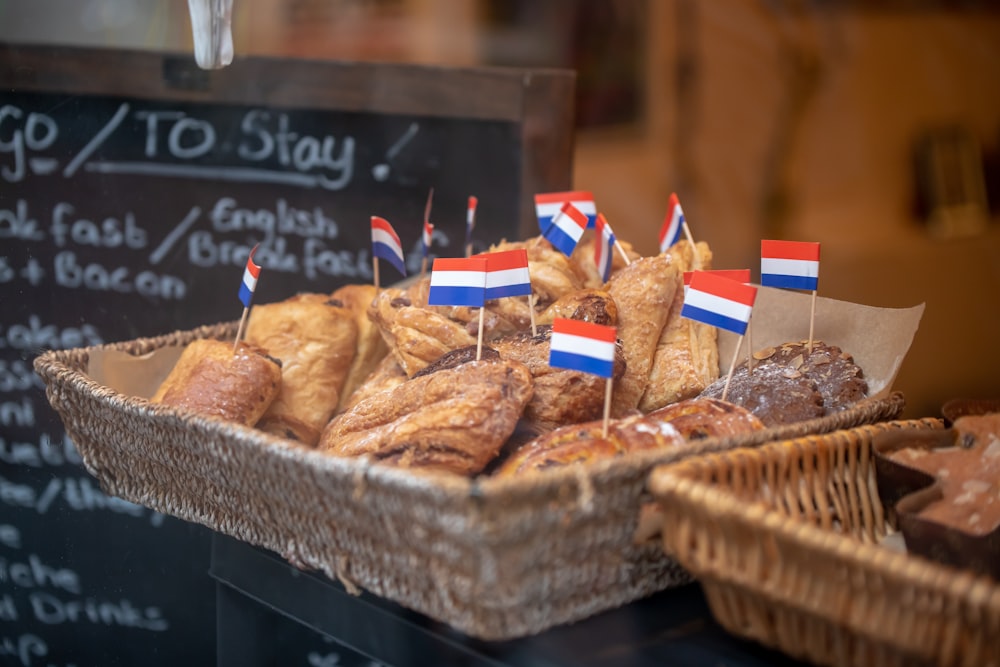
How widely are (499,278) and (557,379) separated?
207mm

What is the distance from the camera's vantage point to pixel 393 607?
4.83 feet

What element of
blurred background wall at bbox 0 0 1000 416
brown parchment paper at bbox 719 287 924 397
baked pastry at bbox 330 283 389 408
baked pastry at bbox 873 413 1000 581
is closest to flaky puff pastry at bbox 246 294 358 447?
baked pastry at bbox 330 283 389 408

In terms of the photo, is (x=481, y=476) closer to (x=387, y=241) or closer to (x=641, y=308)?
(x=641, y=308)

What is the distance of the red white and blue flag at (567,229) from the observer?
75.2 inches

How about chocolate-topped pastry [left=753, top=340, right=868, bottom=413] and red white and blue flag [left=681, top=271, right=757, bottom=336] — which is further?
chocolate-topped pastry [left=753, top=340, right=868, bottom=413]

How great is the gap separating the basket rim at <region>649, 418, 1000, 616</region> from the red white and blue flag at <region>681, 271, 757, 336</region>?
0.29 m

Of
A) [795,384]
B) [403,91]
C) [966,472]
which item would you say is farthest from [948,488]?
[403,91]

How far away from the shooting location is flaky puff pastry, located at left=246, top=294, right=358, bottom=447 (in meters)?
1.92

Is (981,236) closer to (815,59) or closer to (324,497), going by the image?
(815,59)

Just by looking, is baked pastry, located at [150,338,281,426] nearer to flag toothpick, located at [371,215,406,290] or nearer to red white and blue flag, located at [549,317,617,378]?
flag toothpick, located at [371,215,406,290]

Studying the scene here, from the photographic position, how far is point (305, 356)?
197cm

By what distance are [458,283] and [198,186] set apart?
1.30 meters

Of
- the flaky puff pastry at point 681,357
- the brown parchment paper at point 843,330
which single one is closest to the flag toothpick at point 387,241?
the flaky puff pastry at point 681,357

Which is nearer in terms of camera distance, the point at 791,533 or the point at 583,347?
the point at 791,533
